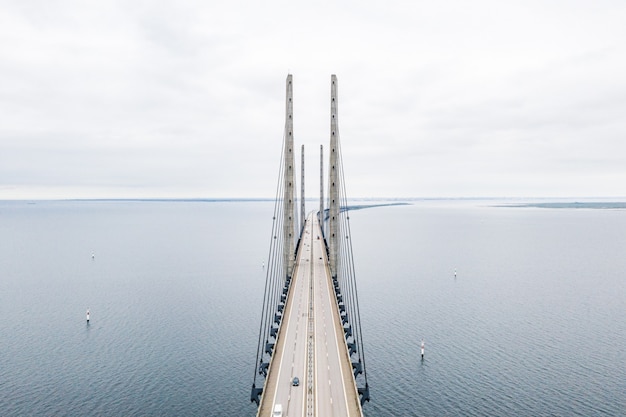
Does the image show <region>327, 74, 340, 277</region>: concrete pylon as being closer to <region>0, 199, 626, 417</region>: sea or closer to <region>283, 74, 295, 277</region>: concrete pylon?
<region>283, 74, 295, 277</region>: concrete pylon

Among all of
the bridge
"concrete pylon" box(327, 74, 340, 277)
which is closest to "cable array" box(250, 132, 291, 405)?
the bridge

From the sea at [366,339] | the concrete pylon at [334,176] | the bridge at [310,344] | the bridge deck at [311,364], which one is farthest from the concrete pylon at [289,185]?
the bridge deck at [311,364]

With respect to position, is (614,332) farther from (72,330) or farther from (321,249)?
(72,330)

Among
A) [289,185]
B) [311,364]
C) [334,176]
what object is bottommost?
[311,364]

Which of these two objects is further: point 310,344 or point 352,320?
point 352,320

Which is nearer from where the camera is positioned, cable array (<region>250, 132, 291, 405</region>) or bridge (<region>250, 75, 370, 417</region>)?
bridge (<region>250, 75, 370, 417</region>)

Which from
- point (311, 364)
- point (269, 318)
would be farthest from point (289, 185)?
point (311, 364)

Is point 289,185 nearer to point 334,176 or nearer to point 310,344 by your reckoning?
point 334,176

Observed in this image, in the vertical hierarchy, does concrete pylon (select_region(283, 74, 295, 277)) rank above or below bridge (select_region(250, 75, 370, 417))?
above
